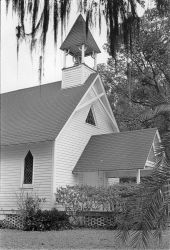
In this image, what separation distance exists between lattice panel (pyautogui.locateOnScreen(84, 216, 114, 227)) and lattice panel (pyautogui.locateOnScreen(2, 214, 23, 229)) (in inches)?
116

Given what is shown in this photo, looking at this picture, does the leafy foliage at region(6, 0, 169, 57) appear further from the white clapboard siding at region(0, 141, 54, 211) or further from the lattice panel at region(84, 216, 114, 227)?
the white clapboard siding at region(0, 141, 54, 211)

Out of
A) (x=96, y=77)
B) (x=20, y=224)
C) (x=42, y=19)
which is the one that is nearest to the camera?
(x=42, y=19)

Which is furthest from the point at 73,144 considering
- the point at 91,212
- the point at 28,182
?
the point at 91,212

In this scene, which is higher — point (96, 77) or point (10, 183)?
point (96, 77)

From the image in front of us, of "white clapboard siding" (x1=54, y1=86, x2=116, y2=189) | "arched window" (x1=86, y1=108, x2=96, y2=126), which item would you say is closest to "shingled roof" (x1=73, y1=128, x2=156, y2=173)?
"white clapboard siding" (x1=54, y1=86, x2=116, y2=189)

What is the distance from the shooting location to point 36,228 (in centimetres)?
1554

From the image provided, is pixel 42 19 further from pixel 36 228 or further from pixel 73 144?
pixel 73 144

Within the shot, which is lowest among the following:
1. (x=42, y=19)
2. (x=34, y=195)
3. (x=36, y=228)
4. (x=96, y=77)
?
(x=36, y=228)

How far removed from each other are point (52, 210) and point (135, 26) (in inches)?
570

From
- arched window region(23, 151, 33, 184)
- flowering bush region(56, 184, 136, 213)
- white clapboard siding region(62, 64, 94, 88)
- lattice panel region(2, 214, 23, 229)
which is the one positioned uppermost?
white clapboard siding region(62, 64, 94, 88)

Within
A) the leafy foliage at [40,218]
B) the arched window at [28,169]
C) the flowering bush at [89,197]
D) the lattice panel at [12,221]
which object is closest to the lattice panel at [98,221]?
the flowering bush at [89,197]

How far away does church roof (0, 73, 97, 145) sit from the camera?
18938 millimetres

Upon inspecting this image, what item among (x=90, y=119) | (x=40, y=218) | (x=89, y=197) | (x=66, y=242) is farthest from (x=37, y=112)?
(x=66, y=242)

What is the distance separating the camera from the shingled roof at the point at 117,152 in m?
18.3
